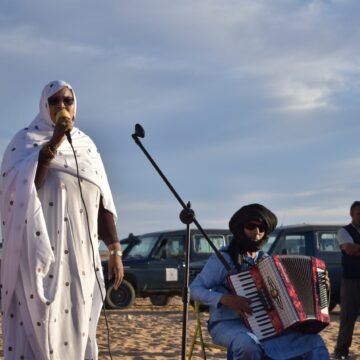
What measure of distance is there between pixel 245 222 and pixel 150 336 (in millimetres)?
7091

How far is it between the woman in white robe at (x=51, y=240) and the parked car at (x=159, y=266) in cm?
1268

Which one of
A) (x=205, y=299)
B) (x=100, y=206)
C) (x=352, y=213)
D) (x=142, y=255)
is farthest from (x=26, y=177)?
(x=142, y=255)

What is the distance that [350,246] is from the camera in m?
8.90

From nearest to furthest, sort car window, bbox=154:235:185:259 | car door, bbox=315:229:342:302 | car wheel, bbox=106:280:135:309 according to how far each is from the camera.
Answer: car door, bbox=315:229:342:302 → car wheel, bbox=106:280:135:309 → car window, bbox=154:235:185:259

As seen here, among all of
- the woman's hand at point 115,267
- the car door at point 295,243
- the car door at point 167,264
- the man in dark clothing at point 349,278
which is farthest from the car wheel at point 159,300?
the woman's hand at point 115,267

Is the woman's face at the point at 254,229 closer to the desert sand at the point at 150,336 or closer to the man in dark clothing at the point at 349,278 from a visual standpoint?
the man in dark clothing at the point at 349,278

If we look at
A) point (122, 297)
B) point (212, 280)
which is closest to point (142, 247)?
point (122, 297)

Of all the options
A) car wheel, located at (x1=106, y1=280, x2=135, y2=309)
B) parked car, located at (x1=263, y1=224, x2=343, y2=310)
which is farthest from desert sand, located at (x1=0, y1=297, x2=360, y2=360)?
parked car, located at (x1=263, y1=224, x2=343, y2=310)

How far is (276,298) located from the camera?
4.97 m

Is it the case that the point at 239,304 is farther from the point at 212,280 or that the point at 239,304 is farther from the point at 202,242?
the point at 202,242

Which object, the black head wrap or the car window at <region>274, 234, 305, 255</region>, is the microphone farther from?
the car window at <region>274, 234, 305, 255</region>

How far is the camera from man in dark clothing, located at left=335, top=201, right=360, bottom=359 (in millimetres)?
8900

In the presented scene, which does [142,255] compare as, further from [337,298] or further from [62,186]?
[62,186]

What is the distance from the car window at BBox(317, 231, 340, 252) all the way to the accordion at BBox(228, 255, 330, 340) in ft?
38.1
